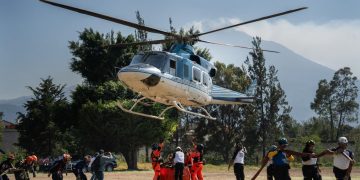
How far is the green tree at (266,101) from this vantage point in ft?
208

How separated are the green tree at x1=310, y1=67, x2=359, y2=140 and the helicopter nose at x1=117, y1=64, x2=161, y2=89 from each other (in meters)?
68.0

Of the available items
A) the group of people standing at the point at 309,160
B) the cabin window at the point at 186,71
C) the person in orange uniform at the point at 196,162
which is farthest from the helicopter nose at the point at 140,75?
the group of people standing at the point at 309,160

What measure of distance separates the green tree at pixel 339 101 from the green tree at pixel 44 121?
47.8 m

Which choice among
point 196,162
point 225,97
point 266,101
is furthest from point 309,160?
point 266,101

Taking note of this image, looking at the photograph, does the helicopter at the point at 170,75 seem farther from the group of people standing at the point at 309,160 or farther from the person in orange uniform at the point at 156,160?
the group of people standing at the point at 309,160

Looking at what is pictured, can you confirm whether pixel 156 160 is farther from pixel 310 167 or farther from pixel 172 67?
pixel 310 167

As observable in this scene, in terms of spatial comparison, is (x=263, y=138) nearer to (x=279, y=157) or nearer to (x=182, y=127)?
(x=182, y=127)

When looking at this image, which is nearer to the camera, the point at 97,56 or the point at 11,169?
the point at 11,169

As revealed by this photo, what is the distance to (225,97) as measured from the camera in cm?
2653

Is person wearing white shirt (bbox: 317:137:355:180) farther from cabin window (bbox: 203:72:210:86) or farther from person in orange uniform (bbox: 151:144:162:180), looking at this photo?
cabin window (bbox: 203:72:210:86)

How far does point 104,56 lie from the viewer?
1969 inches

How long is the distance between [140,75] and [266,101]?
45.0 m

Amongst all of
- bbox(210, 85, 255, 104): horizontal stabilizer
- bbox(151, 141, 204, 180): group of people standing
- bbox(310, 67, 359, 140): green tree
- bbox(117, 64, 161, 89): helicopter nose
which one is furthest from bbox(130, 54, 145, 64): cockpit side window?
bbox(310, 67, 359, 140): green tree

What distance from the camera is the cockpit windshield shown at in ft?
71.2
